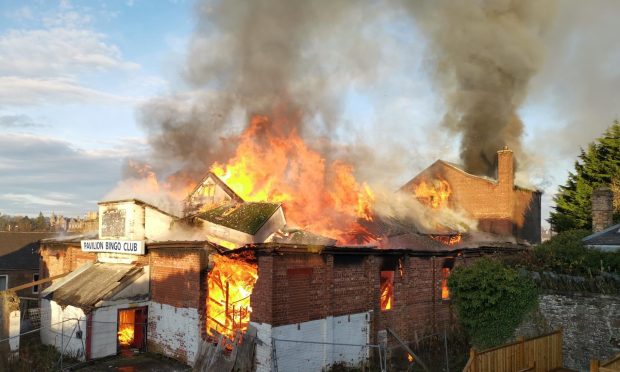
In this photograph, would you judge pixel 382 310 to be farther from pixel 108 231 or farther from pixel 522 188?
pixel 522 188

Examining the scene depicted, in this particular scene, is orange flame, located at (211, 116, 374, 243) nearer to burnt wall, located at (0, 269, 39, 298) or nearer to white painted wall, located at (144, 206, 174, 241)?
white painted wall, located at (144, 206, 174, 241)

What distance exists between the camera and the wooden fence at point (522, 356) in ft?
37.1

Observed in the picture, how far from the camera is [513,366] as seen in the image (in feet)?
40.1

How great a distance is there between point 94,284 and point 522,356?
52.4 feet

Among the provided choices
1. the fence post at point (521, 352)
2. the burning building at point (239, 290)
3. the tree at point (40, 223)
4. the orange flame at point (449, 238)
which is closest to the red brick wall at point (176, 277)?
the burning building at point (239, 290)

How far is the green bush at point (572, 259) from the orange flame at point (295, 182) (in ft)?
28.5

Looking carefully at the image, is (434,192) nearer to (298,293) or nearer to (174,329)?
(298,293)

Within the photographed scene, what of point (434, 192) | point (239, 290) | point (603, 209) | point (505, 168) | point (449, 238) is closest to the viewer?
point (239, 290)

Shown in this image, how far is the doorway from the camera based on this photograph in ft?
60.2

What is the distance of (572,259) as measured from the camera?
50.1 ft

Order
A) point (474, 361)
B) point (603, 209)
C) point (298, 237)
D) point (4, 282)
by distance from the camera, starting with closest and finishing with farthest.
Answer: point (474, 361) < point (298, 237) < point (603, 209) < point (4, 282)

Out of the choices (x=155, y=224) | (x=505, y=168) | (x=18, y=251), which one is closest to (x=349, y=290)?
(x=155, y=224)

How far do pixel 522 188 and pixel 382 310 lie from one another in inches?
1002

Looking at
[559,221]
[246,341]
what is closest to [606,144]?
[559,221]
